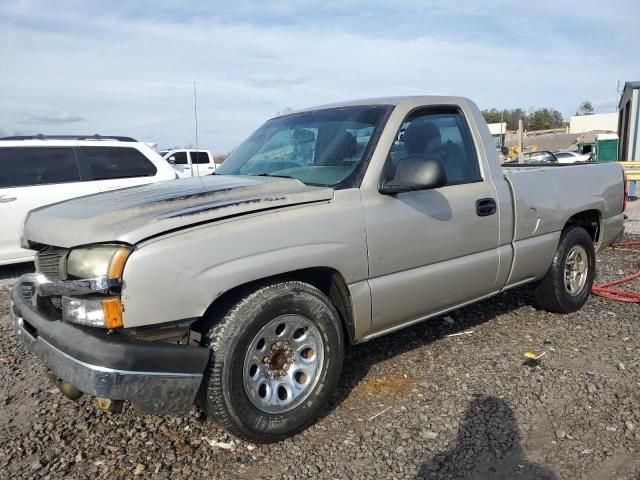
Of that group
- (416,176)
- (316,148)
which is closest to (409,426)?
(416,176)

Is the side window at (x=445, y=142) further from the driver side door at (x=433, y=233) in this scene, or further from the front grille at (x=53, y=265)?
the front grille at (x=53, y=265)

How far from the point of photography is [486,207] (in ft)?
12.5

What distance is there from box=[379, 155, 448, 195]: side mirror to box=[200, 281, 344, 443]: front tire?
80 centimetres

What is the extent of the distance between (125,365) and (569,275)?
4083 millimetres

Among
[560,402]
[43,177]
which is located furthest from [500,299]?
[43,177]

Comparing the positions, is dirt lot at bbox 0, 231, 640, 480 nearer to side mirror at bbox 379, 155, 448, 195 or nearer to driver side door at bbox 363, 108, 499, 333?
driver side door at bbox 363, 108, 499, 333

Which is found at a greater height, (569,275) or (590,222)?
(590,222)

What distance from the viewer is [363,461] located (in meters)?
2.76

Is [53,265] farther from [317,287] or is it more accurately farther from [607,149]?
[607,149]

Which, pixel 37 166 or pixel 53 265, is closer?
pixel 53 265

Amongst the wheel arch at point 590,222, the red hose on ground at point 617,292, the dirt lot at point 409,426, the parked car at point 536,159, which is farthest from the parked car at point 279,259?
the parked car at point 536,159

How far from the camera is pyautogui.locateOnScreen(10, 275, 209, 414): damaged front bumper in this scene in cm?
233

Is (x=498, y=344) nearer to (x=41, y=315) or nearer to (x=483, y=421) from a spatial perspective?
(x=483, y=421)

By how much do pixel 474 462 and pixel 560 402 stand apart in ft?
3.04
